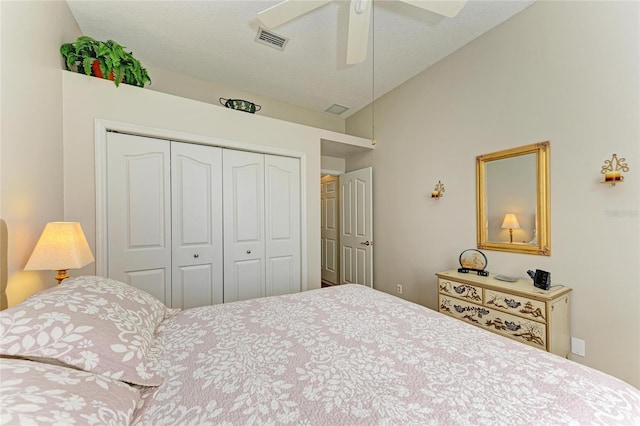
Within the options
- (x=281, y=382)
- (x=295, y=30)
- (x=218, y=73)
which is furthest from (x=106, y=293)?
(x=218, y=73)

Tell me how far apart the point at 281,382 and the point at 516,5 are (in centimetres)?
323

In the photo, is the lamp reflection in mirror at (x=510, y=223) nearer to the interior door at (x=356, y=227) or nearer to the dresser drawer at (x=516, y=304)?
the dresser drawer at (x=516, y=304)

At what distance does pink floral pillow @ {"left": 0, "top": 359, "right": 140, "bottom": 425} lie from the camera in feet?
1.71

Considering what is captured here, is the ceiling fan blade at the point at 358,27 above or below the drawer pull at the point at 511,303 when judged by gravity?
above

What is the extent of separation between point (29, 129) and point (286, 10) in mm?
1664

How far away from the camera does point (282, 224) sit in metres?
3.04

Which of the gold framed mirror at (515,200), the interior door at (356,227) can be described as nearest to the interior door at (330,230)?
the interior door at (356,227)

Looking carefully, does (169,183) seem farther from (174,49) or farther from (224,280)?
(174,49)

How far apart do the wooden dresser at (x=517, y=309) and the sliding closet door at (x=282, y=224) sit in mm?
1733

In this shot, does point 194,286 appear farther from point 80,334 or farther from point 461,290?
point 461,290

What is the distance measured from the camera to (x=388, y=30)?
2.42m

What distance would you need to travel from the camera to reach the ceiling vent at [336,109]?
3.90m

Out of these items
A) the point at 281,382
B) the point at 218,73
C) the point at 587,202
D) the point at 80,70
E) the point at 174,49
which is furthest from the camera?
the point at 218,73

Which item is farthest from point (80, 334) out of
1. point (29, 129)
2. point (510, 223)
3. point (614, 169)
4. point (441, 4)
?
point (614, 169)
